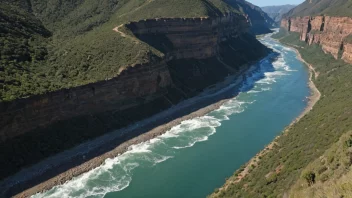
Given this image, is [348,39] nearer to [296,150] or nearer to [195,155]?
[195,155]

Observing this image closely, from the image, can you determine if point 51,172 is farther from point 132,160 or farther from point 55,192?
point 132,160

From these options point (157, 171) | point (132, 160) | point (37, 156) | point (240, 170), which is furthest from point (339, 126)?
point (37, 156)

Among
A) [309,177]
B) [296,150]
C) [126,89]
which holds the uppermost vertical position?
[309,177]

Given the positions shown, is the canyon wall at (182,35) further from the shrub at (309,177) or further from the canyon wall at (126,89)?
the shrub at (309,177)

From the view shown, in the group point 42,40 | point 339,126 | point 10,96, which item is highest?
point 42,40

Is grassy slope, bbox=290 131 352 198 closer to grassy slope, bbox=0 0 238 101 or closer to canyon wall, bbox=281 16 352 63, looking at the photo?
grassy slope, bbox=0 0 238 101

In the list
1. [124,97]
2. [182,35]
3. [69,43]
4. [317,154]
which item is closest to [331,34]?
[182,35]
